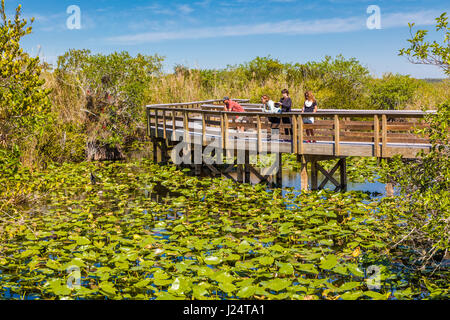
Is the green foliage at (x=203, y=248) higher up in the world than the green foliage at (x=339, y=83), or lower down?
lower down

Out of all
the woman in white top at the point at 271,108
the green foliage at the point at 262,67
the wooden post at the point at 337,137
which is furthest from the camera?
the green foliage at the point at 262,67

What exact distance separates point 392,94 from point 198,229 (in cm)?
1892

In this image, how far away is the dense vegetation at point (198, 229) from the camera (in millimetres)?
6336

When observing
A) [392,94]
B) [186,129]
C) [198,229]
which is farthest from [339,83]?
[198,229]

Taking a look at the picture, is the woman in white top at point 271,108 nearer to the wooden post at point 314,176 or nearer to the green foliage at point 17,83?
the wooden post at point 314,176

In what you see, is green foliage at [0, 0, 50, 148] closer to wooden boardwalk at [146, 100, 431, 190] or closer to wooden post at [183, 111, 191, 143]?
wooden boardwalk at [146, 100, 431, 190]

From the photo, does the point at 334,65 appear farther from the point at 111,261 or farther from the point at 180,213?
the point at 111,261

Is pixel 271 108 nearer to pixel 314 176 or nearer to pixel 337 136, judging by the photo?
pixel 314 176

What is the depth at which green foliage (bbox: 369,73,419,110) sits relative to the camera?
2509 centimetres

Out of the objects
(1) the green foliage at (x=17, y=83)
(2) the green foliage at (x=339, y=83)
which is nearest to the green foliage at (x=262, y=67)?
(2) the green foliage at (x=339, y=83)

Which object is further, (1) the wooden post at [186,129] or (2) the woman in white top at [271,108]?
(1) the wooden post at [186,129]

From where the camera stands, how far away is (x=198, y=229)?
9258 mm

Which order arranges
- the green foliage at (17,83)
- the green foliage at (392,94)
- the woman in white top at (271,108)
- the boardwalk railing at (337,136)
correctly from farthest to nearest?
1. the green foliage at (392,94)
2. the woman in white top at (271,108)
3. the boardwalk railing at (337,136)
4. the green foliage at (17,83)

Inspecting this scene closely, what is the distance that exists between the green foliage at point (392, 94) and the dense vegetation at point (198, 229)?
938 centimetres
